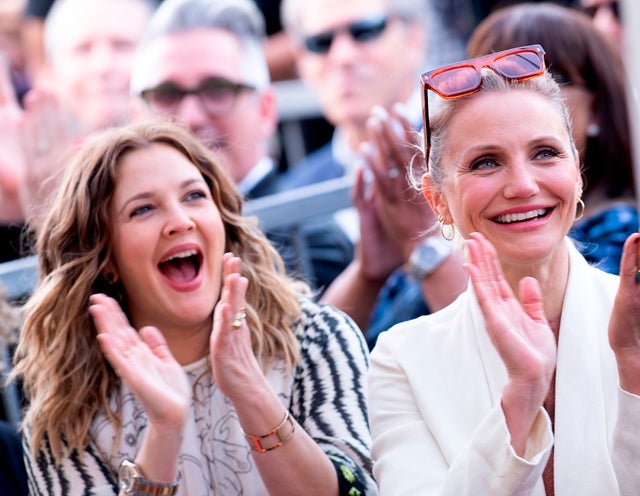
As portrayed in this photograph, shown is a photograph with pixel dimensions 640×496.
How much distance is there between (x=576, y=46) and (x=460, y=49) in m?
2.58

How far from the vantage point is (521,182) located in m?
2.34

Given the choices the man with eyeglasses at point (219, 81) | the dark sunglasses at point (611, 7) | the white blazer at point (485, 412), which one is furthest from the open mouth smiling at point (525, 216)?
the dark sunglasses at point (611, 7)

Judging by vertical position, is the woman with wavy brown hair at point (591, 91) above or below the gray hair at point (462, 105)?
below

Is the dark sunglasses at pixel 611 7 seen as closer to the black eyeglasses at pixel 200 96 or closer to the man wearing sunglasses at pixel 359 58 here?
the man wearing sunglasses at pixel 359 58

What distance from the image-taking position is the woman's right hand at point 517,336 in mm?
2131

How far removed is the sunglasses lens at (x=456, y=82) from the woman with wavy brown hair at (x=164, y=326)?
0.79 m

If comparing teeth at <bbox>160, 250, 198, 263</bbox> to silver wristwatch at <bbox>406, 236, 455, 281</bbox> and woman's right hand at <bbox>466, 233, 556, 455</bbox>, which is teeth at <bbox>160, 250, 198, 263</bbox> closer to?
silver wristwatch at <bbox>406, 236, 455, 281</bbox>

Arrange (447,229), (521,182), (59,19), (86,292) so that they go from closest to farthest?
(521,182)
(447,229)
(86,292)
(59,19)

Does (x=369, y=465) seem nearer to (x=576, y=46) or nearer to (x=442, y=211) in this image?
(x=442, y=211)

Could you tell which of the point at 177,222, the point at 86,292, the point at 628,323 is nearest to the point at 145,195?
the point at 177,222

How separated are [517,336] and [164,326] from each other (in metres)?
1.18

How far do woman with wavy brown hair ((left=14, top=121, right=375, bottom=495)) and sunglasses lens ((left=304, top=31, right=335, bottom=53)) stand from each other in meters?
2.30

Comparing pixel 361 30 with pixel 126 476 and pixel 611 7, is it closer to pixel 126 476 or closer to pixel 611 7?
pixel 611 7

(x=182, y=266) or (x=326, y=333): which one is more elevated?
(x=182, y=266)
